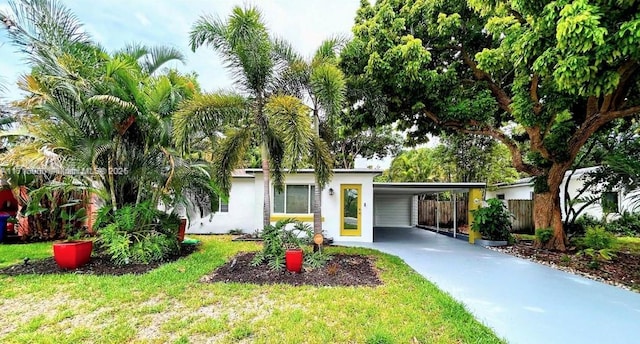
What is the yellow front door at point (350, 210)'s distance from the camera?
1148 centimetres

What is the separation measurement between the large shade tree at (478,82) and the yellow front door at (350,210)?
122 inches

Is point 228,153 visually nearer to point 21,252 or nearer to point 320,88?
point 320,88

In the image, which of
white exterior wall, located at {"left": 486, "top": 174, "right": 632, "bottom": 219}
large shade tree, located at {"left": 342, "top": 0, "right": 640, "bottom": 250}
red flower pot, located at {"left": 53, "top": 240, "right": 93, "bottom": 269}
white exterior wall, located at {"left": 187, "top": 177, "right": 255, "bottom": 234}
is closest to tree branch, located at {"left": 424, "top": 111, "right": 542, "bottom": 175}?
large shade tree, located at {"left": 342, "top": 0, "right": 640, "bottom": 250}

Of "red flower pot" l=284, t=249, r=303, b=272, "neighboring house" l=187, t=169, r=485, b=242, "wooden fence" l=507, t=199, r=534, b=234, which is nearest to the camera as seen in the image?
"red flower pot" l=284, t=249, r=303, b=272

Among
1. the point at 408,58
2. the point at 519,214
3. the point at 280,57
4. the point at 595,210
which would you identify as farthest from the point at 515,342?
the point at 595,210

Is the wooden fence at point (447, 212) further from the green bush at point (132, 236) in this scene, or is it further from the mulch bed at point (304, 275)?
the green bush at point (132, 236)

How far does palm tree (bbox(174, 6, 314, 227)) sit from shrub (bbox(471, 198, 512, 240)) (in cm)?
745

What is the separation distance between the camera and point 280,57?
7.37 m

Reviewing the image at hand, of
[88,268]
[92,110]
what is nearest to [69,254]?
[88,268]

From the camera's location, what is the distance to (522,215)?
14.8 m

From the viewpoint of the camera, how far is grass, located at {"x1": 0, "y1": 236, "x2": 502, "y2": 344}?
3.75 m

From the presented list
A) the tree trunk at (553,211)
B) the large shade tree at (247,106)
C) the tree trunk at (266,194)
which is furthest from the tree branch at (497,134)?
the tree trunk at (266,194)

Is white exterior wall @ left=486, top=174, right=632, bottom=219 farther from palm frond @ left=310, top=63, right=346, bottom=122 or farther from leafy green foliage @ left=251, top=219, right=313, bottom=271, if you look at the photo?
leafy green foliage @ left=251, top=219, right=313, bottom=271

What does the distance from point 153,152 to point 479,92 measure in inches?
388
